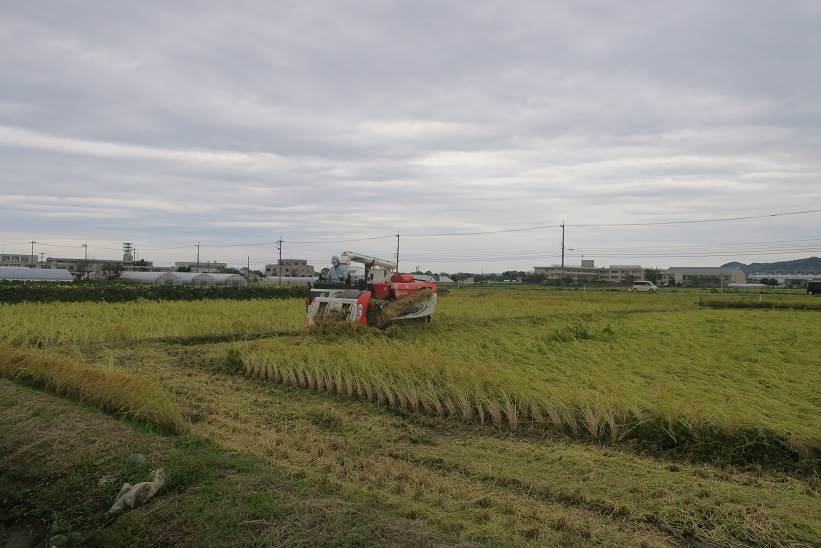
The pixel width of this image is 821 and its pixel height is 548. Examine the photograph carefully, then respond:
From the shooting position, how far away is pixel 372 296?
47.6 ft

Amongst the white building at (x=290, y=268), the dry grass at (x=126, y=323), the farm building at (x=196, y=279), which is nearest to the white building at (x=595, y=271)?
the white building at (x=290, y=268)

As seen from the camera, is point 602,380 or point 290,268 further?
point 290,268

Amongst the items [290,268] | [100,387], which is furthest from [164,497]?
[290,268]

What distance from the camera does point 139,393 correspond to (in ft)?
19.9

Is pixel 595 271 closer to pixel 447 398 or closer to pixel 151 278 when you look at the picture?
pixel 151 278

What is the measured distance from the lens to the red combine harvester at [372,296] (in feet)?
42.4

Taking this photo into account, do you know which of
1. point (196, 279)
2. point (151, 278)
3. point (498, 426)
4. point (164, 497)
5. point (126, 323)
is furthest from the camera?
point (151, 278)

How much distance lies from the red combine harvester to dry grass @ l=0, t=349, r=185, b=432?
19.3 ft

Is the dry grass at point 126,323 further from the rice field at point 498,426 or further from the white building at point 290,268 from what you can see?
the white building at point 290,268

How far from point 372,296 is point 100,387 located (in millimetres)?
8499

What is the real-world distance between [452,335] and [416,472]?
8981 mm

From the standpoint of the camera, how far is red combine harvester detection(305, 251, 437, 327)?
42.4 ft

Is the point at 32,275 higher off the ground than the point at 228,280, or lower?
higher

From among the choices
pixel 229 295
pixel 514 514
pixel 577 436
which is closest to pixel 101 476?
pixel 514 514
